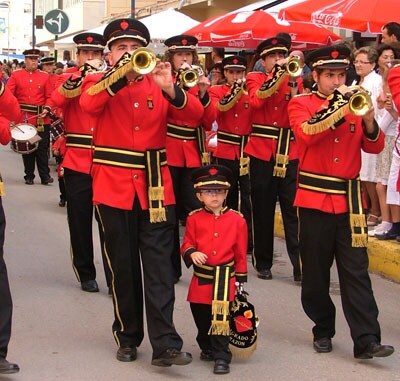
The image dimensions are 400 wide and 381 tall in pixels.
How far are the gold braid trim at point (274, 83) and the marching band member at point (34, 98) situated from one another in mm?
7128

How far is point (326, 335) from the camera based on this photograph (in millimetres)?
6395

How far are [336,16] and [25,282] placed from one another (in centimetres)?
454

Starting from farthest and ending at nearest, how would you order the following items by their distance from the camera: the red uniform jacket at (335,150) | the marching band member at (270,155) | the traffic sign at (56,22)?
the traffic sign at (56,22) < the marching band member at (270,155) < the red uniform jacket at (335,150)

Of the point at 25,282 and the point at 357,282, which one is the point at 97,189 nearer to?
the point at 357,282

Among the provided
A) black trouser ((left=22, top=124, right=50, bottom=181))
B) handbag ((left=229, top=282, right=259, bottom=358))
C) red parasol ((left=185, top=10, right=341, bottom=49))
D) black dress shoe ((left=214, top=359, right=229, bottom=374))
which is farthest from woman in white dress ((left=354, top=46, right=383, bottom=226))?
black trouser ((left=22, top=124, right=50, bottom=181))

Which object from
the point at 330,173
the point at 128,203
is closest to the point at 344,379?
the point at 330,173

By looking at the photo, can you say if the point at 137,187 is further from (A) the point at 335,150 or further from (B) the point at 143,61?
(A) the point at 335,150

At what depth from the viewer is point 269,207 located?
8719 millimetres

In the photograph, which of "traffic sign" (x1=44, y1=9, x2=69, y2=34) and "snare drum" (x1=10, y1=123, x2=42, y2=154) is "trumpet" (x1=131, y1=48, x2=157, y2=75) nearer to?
"snare drum" (x1=10, y1=123, x2=42, y2=154)

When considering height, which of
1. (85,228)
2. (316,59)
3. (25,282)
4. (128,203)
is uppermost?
(316,59)

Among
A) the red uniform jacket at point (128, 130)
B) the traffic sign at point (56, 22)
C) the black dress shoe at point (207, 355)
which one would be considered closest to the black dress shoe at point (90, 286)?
the black dress shoe at point (207, 355)

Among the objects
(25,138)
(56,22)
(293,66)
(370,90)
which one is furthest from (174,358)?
(56,22)

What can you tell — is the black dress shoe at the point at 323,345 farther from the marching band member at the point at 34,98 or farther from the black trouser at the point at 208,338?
the marching band member at the point at 34,98

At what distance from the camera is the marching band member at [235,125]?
905cm
